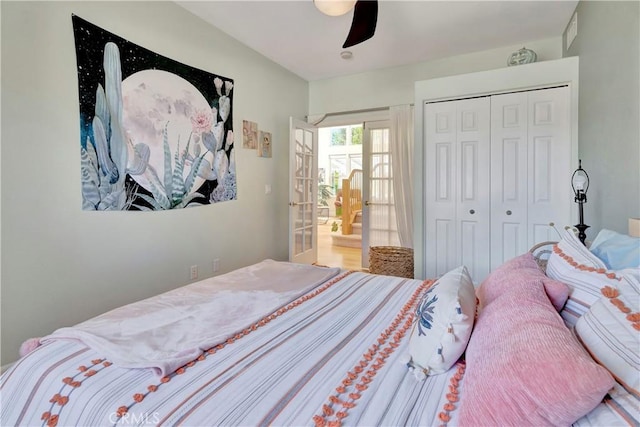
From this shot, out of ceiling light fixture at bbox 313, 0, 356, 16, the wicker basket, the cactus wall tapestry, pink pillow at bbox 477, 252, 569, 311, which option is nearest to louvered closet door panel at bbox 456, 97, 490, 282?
the wicker basket

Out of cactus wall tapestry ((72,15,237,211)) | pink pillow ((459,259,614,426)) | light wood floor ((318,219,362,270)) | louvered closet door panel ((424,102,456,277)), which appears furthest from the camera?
light wood floor ((318,219,362,270))

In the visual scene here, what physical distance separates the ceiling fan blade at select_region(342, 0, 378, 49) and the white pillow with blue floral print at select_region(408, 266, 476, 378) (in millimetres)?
1837

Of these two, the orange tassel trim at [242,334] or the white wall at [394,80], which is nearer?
the orange tassel trim at [242,334]

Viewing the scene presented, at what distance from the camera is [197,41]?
297 centimetres

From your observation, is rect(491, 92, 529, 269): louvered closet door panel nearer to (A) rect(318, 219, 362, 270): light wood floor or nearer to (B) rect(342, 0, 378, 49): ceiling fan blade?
(B) rect(342, 0, 378, 49): ceiling fan blade

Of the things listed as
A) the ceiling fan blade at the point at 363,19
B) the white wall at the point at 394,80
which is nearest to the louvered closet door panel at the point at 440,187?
the white wall at the point at 394,80

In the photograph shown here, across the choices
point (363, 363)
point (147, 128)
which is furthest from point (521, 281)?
point (147, 128)

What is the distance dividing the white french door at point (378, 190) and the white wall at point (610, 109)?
2.21 meters

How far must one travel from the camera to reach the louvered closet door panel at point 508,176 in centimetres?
284

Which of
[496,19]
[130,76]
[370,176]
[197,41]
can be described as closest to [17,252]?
[130,76]

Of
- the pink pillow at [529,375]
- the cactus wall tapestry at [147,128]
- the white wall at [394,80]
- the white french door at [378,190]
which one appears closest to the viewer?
the pink pillow at [529,375]

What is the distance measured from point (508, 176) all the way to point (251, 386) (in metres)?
2.91

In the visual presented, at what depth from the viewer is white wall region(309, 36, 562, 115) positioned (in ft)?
11.4

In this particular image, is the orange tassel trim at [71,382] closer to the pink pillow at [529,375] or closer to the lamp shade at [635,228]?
the pink pillow at [529,375]
